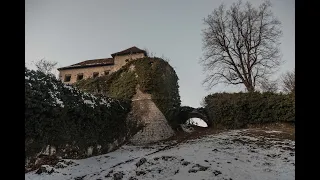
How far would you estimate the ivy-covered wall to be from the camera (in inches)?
408

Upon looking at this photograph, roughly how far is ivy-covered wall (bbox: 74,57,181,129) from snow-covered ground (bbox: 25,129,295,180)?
7.95 feet

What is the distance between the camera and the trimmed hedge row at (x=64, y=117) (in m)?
5.80

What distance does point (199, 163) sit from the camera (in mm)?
6500

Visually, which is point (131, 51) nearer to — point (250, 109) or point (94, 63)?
point (94, 63)

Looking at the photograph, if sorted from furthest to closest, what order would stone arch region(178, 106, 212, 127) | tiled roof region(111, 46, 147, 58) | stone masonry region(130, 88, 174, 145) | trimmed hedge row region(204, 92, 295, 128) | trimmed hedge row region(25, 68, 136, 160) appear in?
tiled roof region(111, 46, 147, 58), stone arch region(178, 106, 212, 127), trimmed hedge row region(204, 92, 295, 128), stone masonry region(130, 88, 174, 145), trimmed hedge row region(25, 68, 136, 160)

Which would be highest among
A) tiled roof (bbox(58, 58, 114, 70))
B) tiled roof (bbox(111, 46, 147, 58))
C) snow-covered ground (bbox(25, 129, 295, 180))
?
tiled roof (bbox(111, 46, 147, 58))

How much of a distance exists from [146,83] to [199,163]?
4561 mm

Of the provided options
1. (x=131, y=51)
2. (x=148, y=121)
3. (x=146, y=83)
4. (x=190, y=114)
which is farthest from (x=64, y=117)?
(x=131, y=51)

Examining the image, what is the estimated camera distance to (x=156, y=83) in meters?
10.5

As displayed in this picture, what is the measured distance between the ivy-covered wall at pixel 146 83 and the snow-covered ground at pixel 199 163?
2.42m

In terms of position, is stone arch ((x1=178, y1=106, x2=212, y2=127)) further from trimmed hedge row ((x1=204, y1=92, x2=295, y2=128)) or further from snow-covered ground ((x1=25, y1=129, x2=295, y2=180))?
snow-covered ground ((x1=25, y1=129, x2=295, y2=180))

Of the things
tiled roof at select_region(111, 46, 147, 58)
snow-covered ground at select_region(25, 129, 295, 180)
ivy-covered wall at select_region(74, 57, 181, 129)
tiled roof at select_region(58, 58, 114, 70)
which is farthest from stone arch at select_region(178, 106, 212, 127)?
tiled roof at select_region(58, 58, 114, 70)
